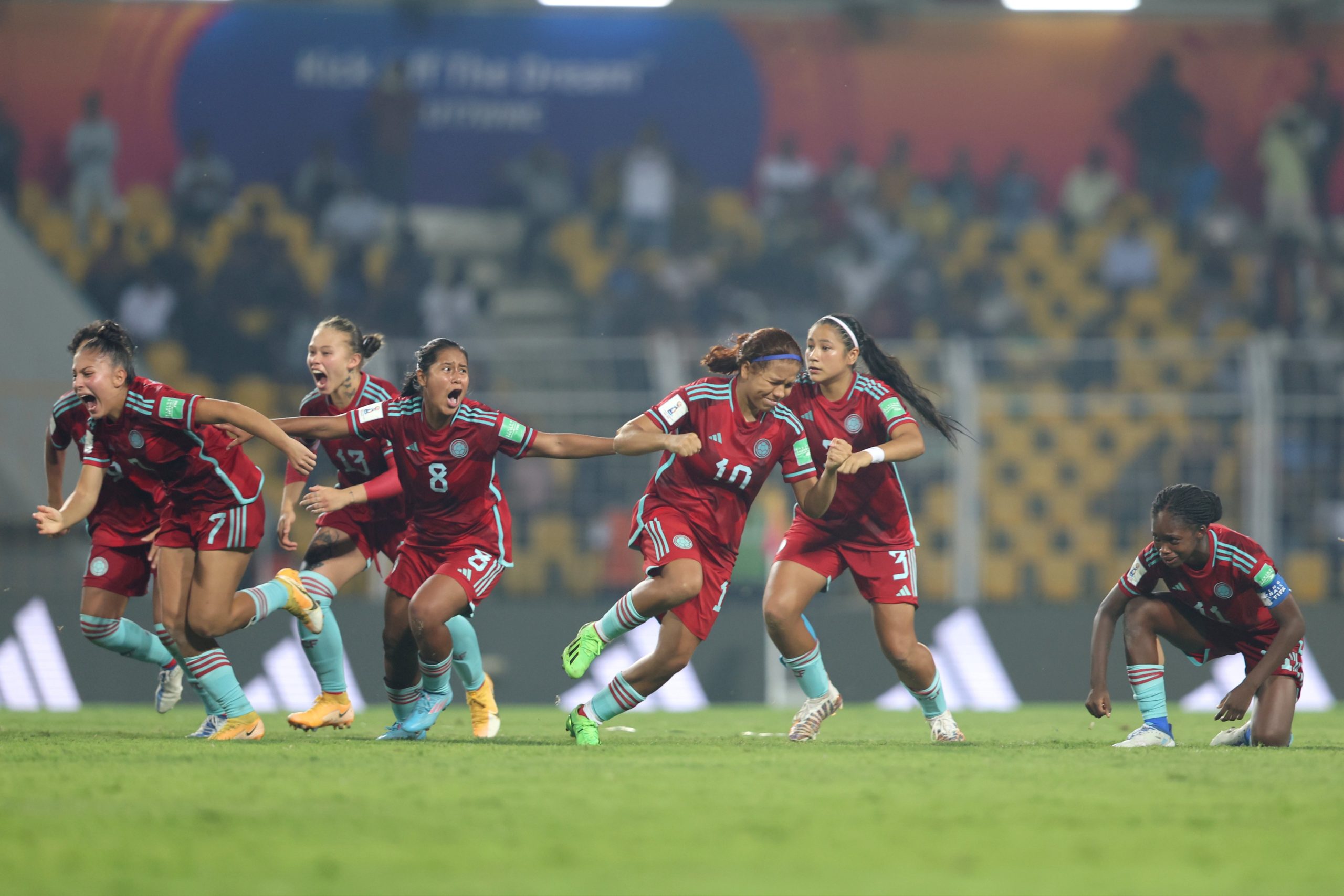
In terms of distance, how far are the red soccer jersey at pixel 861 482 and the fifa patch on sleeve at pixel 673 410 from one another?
0.66 metres

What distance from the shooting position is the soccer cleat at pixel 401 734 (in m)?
6.75

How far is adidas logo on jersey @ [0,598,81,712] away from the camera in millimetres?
10289

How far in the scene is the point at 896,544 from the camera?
23.1 feet

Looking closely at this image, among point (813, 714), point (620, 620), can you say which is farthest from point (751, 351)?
point (813, 714)

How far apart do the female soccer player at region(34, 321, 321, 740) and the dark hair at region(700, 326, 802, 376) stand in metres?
1.79

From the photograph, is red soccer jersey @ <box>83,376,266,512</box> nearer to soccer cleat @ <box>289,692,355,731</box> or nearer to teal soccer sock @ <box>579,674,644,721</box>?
soccer cleat @ <box>289,692,355,731</box>

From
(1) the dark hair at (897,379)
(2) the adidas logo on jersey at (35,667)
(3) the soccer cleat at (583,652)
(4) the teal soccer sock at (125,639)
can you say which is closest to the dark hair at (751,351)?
(1) the dark hair at (897,379)

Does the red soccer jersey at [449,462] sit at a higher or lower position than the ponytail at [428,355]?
lower

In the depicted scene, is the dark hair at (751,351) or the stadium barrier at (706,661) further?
the stadium barrier at (706,661)

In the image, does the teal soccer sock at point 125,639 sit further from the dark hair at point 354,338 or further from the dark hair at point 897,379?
the dark hair at point 897,379

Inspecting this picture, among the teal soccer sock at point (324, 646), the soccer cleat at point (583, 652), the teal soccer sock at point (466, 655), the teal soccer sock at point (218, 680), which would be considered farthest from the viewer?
the teal soccer sock at point (466, 655)

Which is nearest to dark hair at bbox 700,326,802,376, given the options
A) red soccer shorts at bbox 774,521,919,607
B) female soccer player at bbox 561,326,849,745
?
female soccer player at bbox 561,326,849,745

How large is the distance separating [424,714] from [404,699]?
0.35ft

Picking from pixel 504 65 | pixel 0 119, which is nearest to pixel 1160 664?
pixel 504 65
